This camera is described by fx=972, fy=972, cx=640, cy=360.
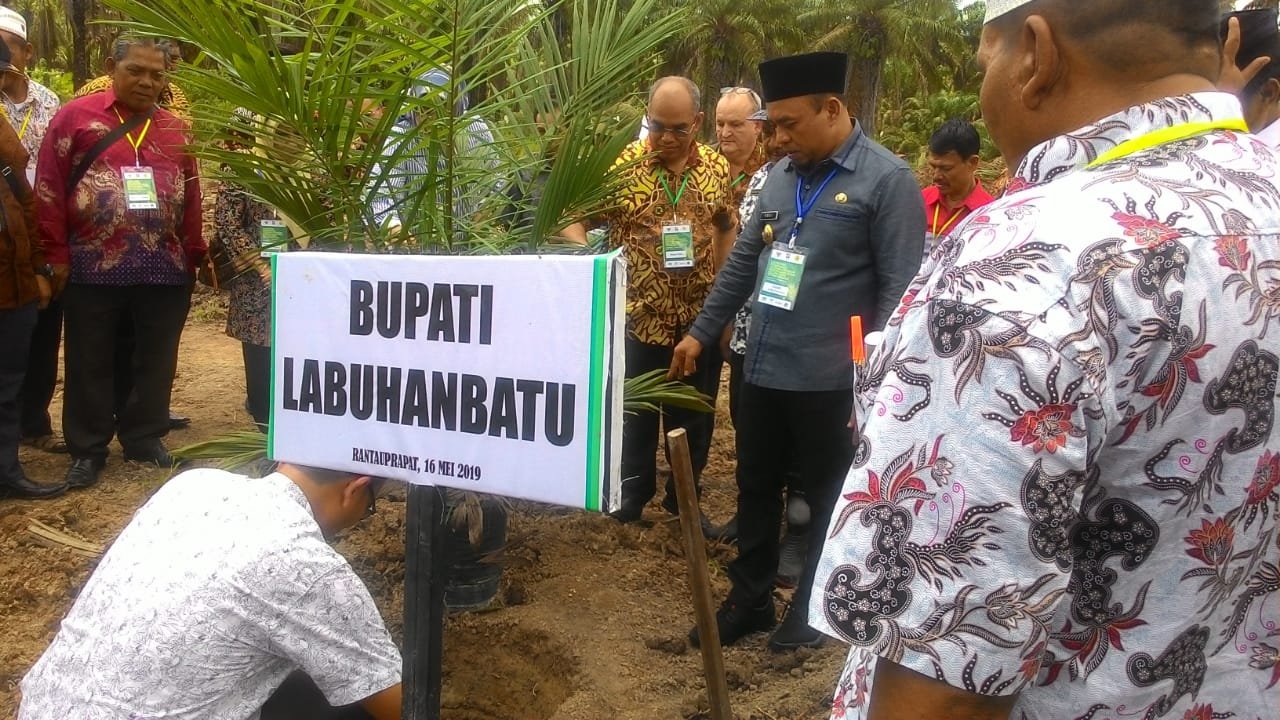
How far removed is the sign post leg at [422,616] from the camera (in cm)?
183

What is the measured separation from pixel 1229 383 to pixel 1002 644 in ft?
1.05

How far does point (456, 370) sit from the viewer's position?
1.56 metres

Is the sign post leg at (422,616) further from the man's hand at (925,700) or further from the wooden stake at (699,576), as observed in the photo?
the man's hand at (925,700)

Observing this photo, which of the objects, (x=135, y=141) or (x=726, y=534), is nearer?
(x=726, y=534)

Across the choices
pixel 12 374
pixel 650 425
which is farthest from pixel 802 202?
pixel 12 374

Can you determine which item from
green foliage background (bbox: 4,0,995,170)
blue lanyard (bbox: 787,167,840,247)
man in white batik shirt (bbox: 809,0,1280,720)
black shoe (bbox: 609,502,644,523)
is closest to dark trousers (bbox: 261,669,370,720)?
man in white batik shirt (bbox: 809,0,1280,720)

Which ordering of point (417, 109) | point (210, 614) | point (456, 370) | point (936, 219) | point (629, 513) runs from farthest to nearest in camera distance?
point (936, 219) → point (629, 513) → point (417, 109) → point (210, 614) → point (456, 370)

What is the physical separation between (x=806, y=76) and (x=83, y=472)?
143 inches

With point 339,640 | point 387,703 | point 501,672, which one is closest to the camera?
point 339,640

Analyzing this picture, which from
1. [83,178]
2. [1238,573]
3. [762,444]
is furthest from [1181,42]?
[83,178]

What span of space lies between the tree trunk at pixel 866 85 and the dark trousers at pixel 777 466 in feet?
83.4

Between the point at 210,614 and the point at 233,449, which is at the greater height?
the point at 233,449

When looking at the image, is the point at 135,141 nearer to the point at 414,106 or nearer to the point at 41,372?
the point at 41,372

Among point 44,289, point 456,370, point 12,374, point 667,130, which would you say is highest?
point 667,130
